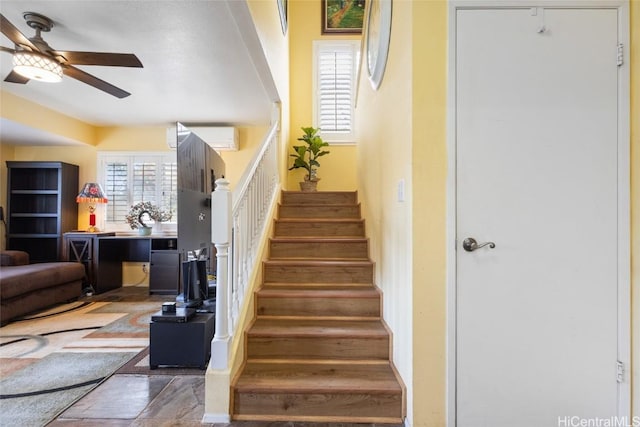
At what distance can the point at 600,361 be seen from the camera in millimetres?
1391

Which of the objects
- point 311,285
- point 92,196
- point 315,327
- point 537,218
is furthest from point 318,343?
point 92,196

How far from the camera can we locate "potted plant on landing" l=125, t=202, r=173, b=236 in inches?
166

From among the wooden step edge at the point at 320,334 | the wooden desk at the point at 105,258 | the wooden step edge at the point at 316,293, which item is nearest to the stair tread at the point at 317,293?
the wooden step edge at the point at 316,293

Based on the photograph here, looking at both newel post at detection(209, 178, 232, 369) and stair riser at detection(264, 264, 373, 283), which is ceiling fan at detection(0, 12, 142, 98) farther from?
stair riser at detection(264, 264, 373, 283)

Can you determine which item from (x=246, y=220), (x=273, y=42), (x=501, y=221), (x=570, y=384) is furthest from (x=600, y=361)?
(x=273, y=42)

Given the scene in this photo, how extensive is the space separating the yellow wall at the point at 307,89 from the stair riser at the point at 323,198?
0.97m

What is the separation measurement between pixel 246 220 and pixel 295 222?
0.89m

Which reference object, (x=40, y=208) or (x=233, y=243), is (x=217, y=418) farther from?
(x=40, y=208)

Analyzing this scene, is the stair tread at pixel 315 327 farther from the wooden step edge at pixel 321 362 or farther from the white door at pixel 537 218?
the white door at pixel 537 218

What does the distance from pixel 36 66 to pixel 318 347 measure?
2815 millimetres

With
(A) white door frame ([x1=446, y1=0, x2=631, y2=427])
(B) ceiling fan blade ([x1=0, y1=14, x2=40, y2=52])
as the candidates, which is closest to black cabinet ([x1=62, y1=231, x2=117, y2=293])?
(B) ceiling fan blade ([x1=0, y1=14, x2=40, y2=52])

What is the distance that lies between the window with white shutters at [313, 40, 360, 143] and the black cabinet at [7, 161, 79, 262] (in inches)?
148

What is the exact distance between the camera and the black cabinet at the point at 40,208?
13.3 ft

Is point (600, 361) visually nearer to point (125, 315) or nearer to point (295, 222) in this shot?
point (295, 222)
